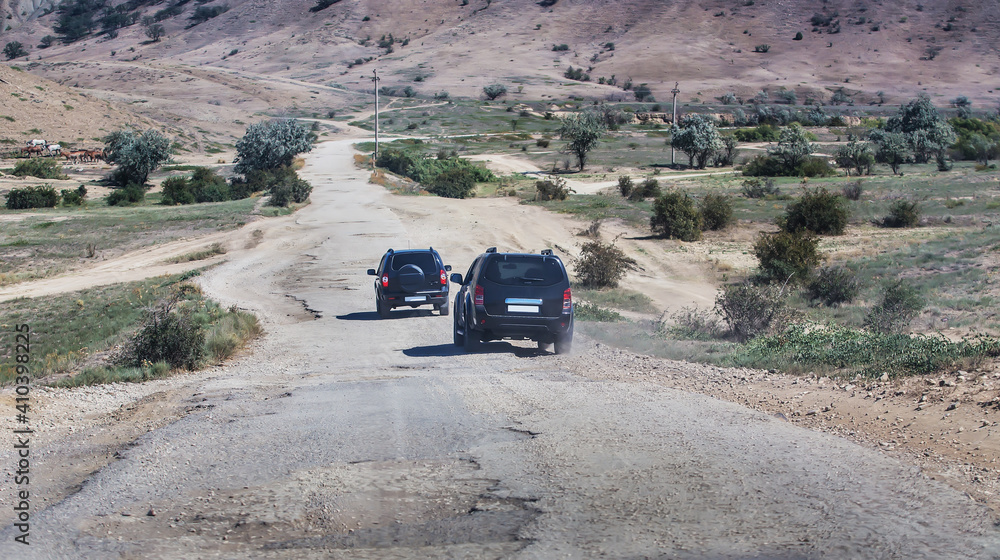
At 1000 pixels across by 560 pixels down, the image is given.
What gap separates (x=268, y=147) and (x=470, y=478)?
207 feet

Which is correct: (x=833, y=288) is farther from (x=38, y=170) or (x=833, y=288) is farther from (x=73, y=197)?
(x=38, y=170)

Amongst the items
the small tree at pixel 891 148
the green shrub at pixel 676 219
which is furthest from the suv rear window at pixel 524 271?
the small tree at pixel 891 148

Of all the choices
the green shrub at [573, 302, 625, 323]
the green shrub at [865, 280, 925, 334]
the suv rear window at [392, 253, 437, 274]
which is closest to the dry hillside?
the suv rear window at [392, 253, 437, 274]

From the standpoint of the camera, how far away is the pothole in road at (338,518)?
19.4 ft

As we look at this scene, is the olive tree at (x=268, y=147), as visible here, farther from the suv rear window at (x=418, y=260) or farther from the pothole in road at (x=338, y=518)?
the pothole in road at (x=338, y=518)

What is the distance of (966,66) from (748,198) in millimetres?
113796

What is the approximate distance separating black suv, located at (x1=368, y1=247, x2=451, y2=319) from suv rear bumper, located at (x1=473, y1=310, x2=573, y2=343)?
17.5 feet

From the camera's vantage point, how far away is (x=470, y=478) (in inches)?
282

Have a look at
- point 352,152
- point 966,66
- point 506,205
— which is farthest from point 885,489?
point 966,66

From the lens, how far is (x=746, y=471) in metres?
7.28

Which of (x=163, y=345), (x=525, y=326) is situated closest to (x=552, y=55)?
(x=525, y=326)

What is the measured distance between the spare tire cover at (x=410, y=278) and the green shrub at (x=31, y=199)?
41.3 metres

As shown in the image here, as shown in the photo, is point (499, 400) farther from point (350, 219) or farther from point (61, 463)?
point (350, 219)

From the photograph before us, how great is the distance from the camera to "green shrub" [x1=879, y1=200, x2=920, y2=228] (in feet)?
132
